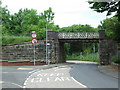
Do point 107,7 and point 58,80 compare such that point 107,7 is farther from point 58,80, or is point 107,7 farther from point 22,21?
point 22,21

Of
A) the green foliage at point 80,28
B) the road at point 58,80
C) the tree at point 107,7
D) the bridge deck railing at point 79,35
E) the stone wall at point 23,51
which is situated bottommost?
the road at point 58,80

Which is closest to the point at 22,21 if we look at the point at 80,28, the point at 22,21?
the point at 22,21

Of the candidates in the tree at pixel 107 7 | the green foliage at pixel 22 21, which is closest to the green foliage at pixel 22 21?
the green foliage at pixel 22 21

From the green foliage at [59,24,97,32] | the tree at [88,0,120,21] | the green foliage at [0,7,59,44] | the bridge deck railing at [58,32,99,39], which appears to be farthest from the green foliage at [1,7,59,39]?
the tree at [88,0,120,21]

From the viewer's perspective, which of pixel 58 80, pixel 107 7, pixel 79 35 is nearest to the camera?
pixel 58 80

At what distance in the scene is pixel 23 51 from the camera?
37.8 metres

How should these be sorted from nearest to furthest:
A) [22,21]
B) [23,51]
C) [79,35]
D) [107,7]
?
[107,7], [23,51], [79,35], [22,21]

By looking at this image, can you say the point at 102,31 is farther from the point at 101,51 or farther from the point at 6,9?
the point at 6,9

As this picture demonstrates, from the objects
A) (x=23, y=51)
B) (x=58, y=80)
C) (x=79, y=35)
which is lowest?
(x=58, y=80)

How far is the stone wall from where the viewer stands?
37344 millimetres

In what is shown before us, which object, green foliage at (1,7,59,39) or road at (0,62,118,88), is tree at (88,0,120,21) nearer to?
road at (0,62,118,88)

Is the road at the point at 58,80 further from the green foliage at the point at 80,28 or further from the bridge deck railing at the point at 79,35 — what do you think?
the green foliage at the point at 80,28

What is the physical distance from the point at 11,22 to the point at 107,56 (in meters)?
30.1

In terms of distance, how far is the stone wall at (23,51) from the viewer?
37344 mm
